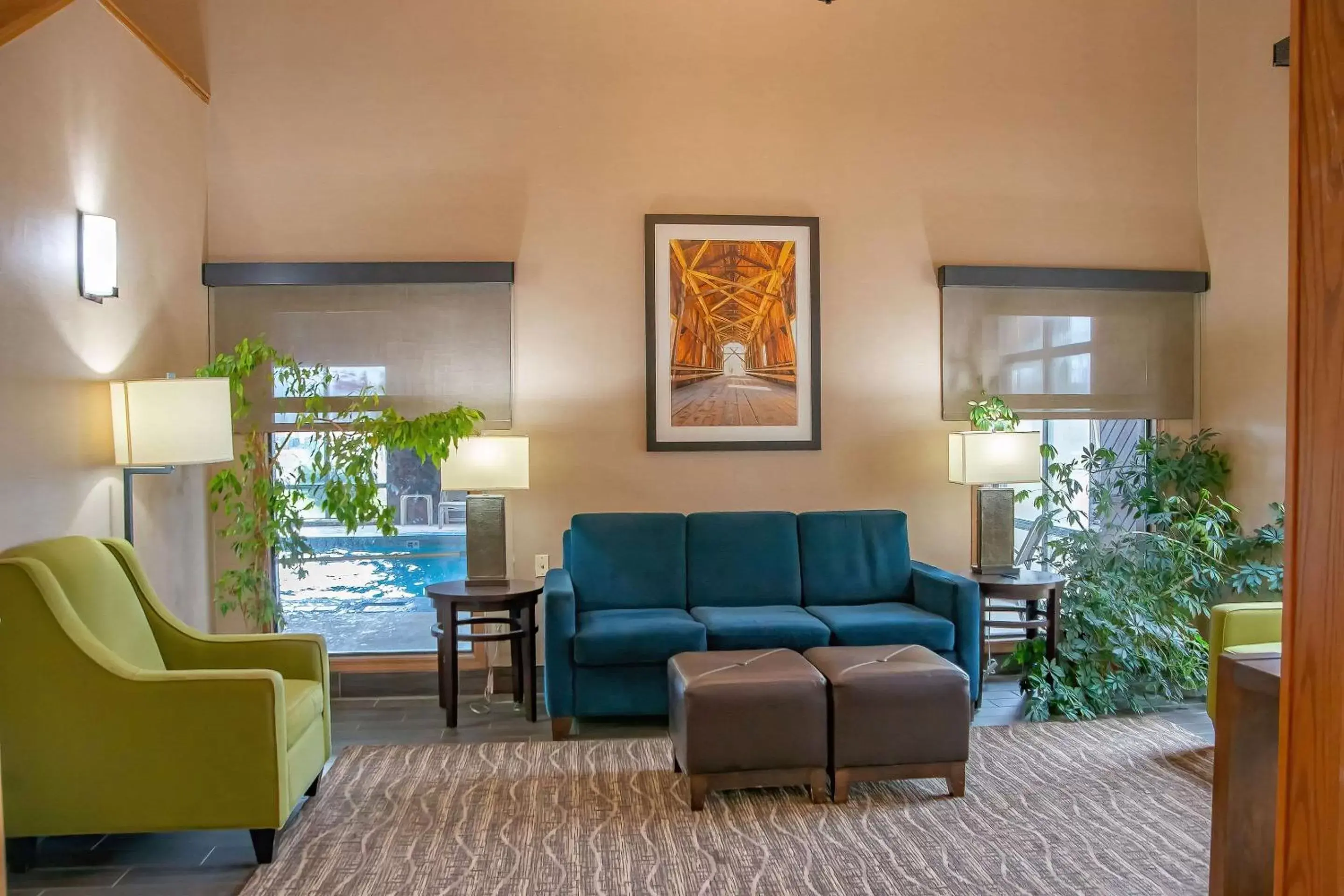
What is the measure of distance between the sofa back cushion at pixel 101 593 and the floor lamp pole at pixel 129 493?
30 cm

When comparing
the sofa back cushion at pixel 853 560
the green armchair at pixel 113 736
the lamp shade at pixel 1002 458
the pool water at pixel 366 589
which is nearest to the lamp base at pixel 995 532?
the lamp shade at pixel 1002 458

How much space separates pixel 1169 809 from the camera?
3352 mm

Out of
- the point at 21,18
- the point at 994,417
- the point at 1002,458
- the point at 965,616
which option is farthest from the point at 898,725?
the point at 21,18

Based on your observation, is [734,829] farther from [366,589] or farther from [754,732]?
[366,589]

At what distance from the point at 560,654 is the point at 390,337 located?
6.44 ft

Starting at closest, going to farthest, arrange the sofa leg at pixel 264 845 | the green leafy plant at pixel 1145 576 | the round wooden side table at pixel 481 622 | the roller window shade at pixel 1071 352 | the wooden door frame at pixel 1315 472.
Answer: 1. the wooden door frame at pixel 1315 472
2. the sofa leg at pixel 264 845
3. the round wooden side table at pixel 481 622
4. the green leafy plant at pixel 1145 576
5. the roller window shade at pixel 1071 352

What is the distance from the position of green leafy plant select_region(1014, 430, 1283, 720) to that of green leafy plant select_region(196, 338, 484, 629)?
311 cm

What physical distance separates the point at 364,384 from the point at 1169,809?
13.4ft

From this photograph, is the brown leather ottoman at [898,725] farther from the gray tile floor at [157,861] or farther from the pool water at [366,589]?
the pool water at [366,589]

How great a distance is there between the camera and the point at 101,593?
3.21 meters

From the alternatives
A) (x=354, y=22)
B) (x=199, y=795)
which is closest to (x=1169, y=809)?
(x=199, y=795)

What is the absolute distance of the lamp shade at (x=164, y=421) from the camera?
3.64 metres

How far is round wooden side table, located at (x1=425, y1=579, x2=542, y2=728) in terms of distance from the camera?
14.6 ft

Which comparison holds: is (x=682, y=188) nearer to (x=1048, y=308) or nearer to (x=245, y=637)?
(x=1048, y=308)
